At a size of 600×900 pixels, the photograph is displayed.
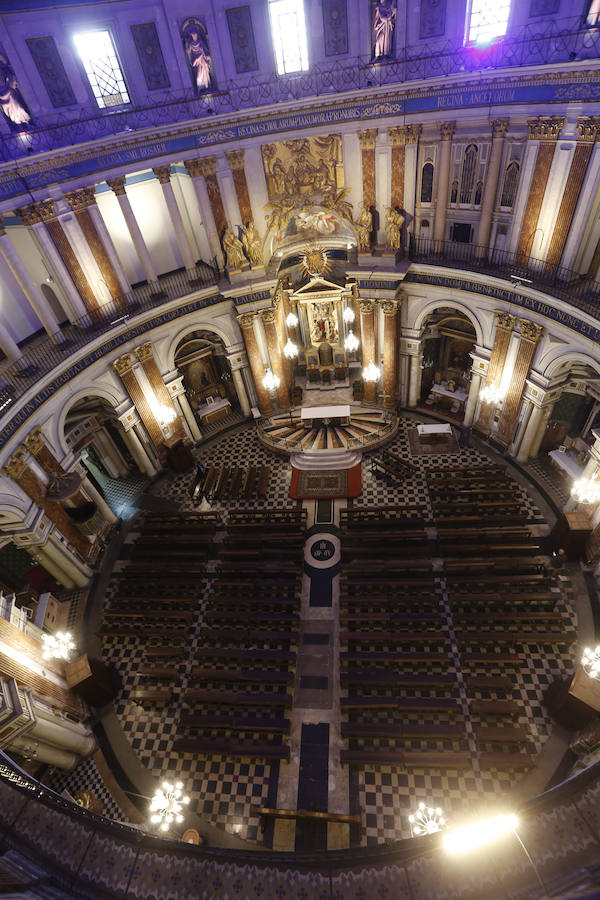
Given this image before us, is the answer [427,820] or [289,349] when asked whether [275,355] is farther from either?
[427,820]

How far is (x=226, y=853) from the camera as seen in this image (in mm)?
6859

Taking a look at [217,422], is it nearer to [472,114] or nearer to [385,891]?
[472,114]

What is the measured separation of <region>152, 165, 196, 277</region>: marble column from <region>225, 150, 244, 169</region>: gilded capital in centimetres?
258

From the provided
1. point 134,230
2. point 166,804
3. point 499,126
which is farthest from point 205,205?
point 166,804

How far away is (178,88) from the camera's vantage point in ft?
60.3

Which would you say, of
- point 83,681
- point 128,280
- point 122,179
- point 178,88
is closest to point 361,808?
point 83,681

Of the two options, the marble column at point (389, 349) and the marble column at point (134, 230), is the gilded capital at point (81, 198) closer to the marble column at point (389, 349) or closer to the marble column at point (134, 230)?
the marble column at point (134, 230)

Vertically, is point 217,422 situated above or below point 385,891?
above

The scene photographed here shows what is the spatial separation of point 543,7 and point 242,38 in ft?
34.5

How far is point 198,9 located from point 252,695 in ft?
79.7

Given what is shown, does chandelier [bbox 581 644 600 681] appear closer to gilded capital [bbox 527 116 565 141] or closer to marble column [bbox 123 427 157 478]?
gilded capital [bbox 527 116 565 141]

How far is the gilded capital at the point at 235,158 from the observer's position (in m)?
20.0

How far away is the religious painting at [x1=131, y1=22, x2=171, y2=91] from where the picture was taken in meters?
17.2

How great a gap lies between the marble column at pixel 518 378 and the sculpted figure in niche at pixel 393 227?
21.9 feet
